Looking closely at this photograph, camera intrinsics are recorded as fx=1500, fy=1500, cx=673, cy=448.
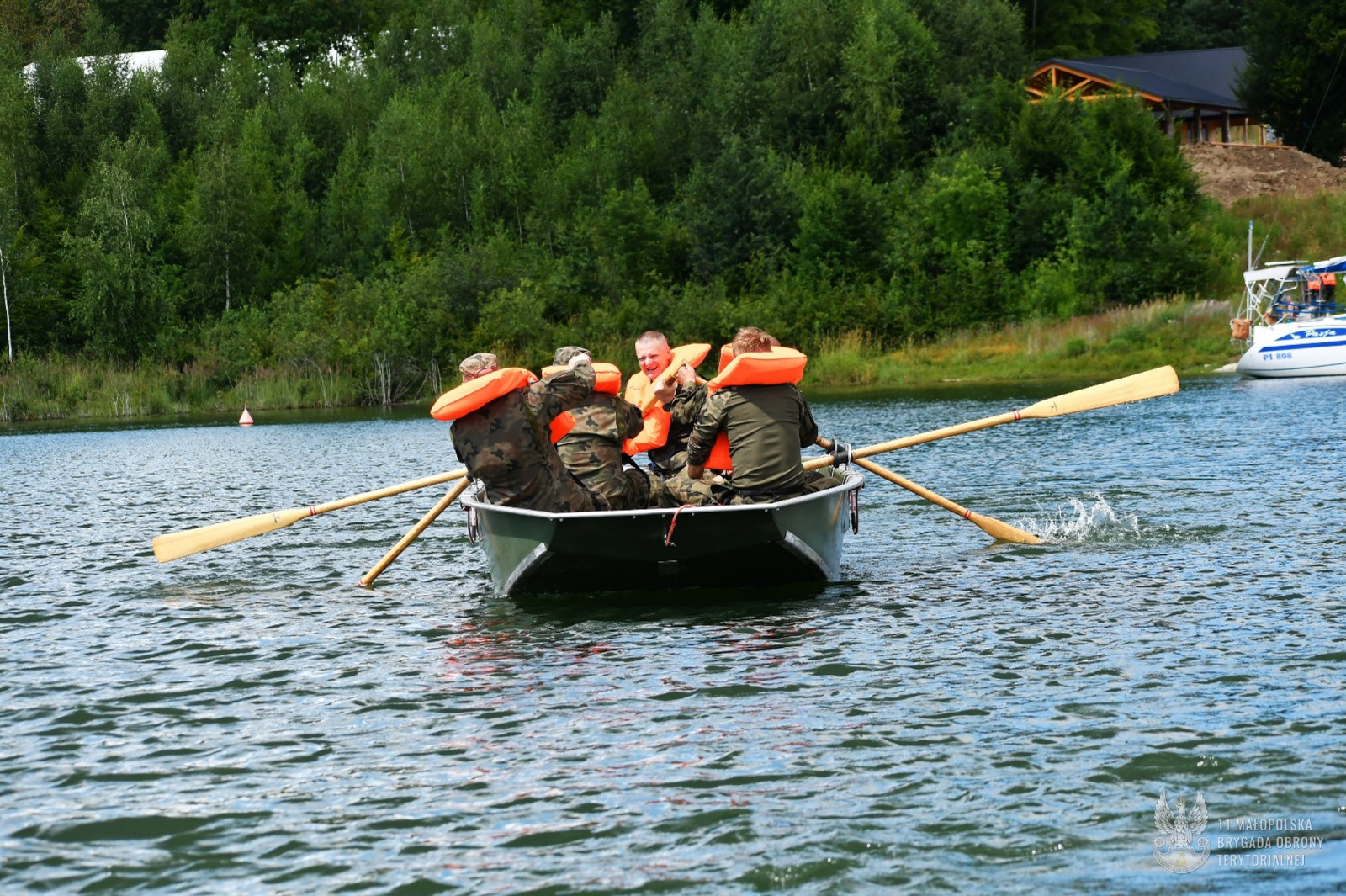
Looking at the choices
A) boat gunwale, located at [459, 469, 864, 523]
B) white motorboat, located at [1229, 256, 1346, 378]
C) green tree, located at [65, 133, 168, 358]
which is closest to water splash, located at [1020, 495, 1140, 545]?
boat gunwale, located at [459, 469, 864, 523]

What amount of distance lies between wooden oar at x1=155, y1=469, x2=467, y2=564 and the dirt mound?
43.8m

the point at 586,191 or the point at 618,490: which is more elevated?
the point at 586,191

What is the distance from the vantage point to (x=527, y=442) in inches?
394

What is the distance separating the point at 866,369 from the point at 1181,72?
2986 cm

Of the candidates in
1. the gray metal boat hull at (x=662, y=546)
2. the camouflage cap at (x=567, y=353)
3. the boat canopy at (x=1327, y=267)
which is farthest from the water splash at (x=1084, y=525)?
the boat canopy at (x=1327, y=267)

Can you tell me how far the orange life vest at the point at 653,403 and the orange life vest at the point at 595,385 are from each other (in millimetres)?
347

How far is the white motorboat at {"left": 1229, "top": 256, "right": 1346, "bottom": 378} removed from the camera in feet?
115

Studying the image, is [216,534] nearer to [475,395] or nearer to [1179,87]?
[475,395]

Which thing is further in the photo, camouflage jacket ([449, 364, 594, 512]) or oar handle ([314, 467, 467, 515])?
oar handle ([314, 467, 467, 515])

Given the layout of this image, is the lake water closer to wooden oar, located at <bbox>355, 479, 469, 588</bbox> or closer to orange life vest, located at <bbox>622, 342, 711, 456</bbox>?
wooden oar, located at <bbox>355, 479, 469, 588</bbox>

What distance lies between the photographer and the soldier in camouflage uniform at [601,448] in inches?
413

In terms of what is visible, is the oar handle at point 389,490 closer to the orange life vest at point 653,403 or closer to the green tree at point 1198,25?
the orange life vest at point 653,403

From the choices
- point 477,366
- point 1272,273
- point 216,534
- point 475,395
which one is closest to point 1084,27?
point 1272,273

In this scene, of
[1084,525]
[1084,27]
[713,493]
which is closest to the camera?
[713,493]
